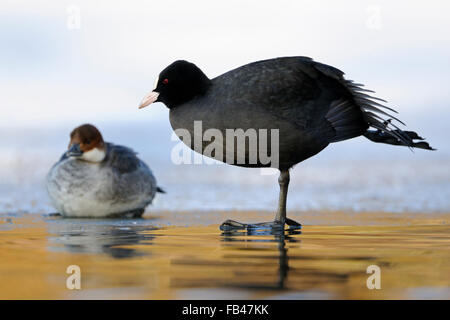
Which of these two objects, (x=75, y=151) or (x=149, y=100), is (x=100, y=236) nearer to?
(x=149, y=100)

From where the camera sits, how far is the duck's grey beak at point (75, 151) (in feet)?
27.5

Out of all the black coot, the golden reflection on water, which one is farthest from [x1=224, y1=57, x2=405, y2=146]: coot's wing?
the golden reflection on water

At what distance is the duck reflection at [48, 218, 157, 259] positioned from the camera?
4.72 m

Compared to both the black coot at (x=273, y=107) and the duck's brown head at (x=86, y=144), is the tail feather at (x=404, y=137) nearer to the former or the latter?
the black coot at (x=273, y=107)

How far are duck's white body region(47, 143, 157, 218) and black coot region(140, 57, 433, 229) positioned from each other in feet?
7.42

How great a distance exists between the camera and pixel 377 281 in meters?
3.47

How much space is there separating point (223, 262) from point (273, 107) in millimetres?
2361

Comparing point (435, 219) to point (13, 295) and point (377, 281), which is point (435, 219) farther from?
point (13, 295)

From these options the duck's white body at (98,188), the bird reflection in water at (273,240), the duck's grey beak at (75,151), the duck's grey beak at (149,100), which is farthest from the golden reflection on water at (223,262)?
the duck's grey beak at (75,151)

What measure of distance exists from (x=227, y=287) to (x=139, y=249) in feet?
5.19

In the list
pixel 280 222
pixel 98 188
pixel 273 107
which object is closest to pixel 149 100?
pixel 273 107

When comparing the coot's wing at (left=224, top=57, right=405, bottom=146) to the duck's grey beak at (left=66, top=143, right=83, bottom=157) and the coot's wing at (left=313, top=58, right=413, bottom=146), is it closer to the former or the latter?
the coot's wing at (left=313, top=58, right=413, bottom=146)

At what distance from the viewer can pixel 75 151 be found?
27.6 feet
